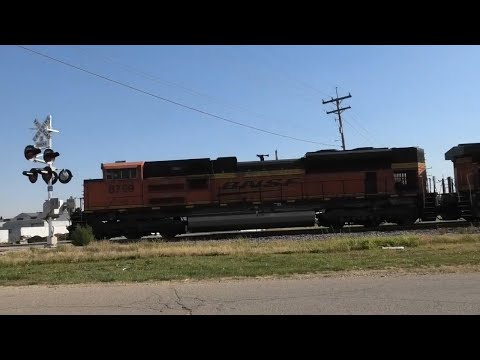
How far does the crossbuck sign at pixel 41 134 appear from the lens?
24359 millimetres

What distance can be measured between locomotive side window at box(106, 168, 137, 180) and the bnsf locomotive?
55mm

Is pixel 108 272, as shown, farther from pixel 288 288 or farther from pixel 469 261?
pixel 469 261

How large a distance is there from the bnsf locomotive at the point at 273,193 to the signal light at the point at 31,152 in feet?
15.8

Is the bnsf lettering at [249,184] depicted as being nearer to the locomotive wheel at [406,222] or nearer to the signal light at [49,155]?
the locomotive wheel at [406,222]

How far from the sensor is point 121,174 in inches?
1093

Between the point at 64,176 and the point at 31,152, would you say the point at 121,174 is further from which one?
the point at 31,152

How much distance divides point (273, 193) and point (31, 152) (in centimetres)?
1258

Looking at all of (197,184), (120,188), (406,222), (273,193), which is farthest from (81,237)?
(406,222)

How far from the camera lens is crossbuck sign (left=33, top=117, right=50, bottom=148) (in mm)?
24359

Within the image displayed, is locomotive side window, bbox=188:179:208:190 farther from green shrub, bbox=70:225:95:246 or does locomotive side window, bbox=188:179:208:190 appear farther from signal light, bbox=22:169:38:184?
signal light, bbox=22:169:38:184
